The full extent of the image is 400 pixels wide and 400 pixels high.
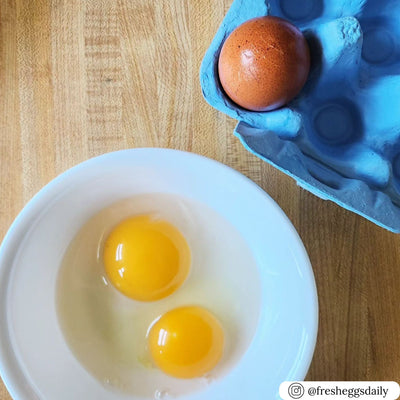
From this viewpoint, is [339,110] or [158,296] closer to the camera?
[339,110]

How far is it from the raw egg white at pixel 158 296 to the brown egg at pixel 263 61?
0.28m

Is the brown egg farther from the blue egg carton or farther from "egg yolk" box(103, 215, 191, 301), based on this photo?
"egg yolk" box(103, 215, 191, 301)

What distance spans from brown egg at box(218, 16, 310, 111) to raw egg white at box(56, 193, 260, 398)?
278 millimetres

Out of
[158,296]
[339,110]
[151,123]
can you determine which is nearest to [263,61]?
[339,110]

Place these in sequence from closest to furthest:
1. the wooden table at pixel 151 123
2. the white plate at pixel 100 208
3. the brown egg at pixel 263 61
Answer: the brown egg at pixel 263 61
the white plate at pixel 100 208
the wooden table at pixel 151 123

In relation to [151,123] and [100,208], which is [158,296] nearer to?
[100,208]

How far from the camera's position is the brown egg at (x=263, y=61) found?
0.59m

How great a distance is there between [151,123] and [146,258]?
216mm

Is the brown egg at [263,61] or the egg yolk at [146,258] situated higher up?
the brown egg at [263,61]

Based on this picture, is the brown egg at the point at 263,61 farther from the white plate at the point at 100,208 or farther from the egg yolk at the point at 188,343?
the egg yolk at the point at 188,343

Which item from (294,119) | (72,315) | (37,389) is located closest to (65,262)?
(72,315)

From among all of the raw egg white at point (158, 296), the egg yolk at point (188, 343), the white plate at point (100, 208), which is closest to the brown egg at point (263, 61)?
the white plate at point (100, 208)

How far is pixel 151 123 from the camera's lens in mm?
858

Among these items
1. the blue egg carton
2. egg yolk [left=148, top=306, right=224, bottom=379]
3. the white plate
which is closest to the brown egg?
the blue egg carton
